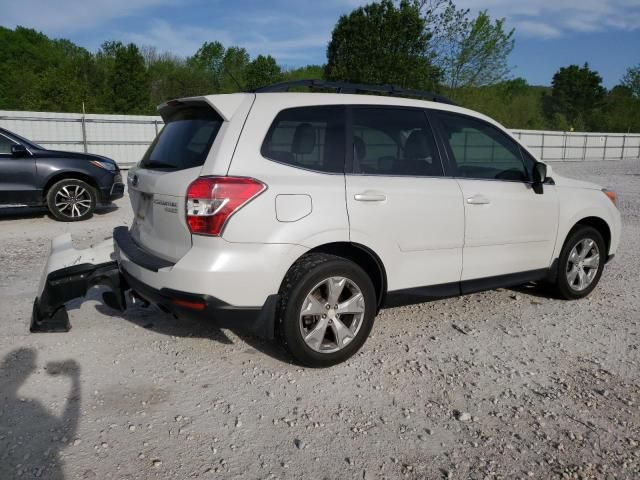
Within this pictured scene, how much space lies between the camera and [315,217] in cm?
317

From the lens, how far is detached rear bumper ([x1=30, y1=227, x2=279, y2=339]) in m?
3.05

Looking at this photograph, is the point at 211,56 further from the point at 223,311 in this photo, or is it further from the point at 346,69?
the point at 223,311

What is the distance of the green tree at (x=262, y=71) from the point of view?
39875 mm

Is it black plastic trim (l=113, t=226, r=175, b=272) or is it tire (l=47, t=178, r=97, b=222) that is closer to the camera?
black plastic trim (l=113, t=226, r=175, b=272)

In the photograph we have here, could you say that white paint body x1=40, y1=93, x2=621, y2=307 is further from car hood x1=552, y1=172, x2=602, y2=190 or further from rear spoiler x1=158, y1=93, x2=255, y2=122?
car hood x1=552, y1=172, x2=602, y2=190

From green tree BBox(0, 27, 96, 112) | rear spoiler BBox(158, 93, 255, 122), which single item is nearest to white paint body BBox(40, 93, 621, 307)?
rear spoiler BBox(158, 93, 255, 122)

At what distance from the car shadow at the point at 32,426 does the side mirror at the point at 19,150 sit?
5.87 m

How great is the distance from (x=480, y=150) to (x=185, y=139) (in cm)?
227

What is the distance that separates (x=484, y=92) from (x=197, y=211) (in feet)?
113

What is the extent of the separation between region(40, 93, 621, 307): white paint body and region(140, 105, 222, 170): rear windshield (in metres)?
0.08

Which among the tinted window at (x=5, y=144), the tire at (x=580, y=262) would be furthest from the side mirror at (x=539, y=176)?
the tinted window at (x=5, y=144)

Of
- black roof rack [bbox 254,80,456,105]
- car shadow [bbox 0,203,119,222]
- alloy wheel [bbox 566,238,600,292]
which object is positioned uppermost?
black roof rack [bbox 254,80,456,105]

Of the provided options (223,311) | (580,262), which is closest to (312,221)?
(223,311)

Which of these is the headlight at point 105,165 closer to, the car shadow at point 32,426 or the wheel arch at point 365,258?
the car shadow at point 32,426
